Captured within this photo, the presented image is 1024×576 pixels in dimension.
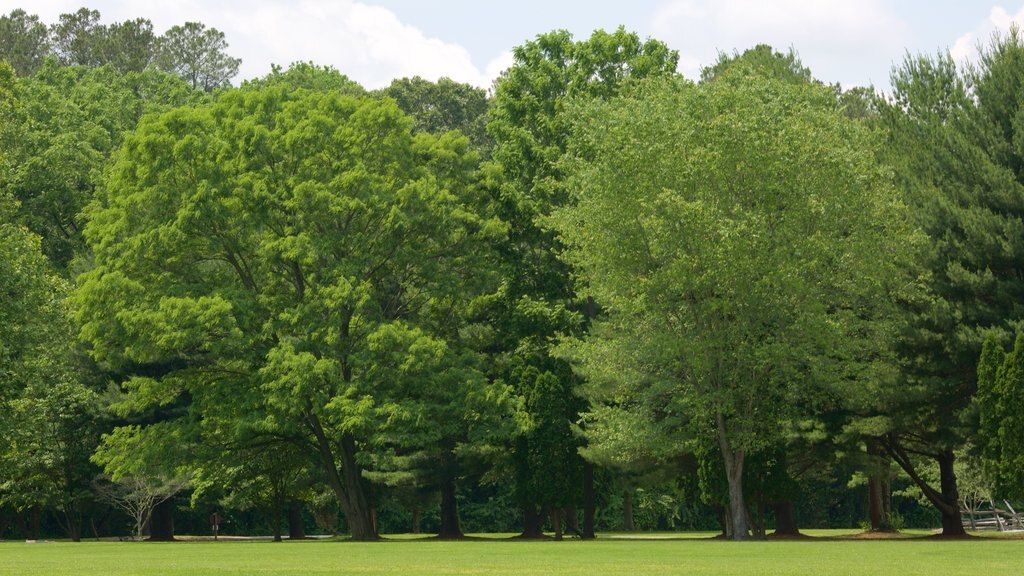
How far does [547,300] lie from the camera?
4866cm

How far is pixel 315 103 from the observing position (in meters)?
46.3

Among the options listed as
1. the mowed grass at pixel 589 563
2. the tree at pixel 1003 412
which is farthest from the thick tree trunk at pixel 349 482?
the tree at pixel 1003 412

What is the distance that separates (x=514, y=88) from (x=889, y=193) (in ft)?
54.2

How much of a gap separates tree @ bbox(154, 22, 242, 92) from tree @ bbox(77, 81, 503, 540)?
44798 millimetres

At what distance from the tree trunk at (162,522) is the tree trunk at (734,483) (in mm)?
24701

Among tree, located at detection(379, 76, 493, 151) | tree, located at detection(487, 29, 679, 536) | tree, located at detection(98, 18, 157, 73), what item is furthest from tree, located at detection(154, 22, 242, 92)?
tree, located at detection(487, 29, 679, 536)

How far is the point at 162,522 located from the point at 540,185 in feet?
69.6

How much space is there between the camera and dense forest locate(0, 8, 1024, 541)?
3806 centimetres

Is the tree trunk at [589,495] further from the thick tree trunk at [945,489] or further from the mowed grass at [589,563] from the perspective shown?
the mowed grass at [589,563]

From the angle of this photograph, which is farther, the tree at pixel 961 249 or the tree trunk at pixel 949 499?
the tree trunk at pixel 949 499

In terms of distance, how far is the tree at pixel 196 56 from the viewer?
90.4 metres

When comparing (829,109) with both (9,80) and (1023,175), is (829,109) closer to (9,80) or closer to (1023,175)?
(1023,175)

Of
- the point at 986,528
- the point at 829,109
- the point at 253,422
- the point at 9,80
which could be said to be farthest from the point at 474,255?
the point at 986,528

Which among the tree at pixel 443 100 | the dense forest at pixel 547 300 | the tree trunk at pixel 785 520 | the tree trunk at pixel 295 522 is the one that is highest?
the tree at pixel 443 100
